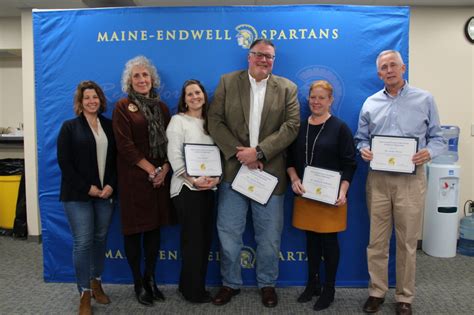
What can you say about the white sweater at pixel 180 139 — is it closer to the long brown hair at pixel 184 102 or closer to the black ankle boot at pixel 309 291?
the long brown hair at pixel 184 102

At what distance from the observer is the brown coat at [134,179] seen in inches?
93.3

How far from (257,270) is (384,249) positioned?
2.85 ft

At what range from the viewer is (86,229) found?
2338 millimetres

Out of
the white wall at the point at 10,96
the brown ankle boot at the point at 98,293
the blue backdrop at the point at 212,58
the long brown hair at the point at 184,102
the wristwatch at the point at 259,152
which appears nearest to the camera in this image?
the wristwatch at the point at 259,152

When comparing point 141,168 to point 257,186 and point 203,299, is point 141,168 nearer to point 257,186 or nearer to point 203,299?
point 257,186

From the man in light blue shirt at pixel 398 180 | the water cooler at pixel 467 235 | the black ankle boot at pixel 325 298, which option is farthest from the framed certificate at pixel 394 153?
the water cooler at pixel 467 235

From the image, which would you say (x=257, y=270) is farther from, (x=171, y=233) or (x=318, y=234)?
(x=171, y=233)

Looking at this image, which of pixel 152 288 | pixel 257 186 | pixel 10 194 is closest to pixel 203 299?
pixel 152 288

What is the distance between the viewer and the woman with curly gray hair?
238 cm

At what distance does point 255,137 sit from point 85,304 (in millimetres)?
1538

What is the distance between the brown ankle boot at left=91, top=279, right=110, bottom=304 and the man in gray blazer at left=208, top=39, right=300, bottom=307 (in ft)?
2.55

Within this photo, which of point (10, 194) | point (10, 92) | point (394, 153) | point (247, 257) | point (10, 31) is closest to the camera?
point (394, 153)

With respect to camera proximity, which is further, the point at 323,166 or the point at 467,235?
the point at 467,235

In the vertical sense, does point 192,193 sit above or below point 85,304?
above
